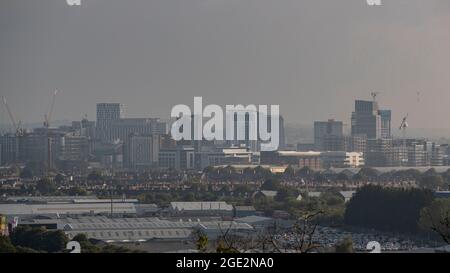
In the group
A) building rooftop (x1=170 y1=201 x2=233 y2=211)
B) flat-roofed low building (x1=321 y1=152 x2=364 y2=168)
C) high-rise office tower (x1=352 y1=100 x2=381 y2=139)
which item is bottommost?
building rooftop (x1=170 y1=201 x2=233 y2=211)

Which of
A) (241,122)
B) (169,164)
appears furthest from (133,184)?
(241,122)

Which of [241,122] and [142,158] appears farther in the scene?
[142,158]

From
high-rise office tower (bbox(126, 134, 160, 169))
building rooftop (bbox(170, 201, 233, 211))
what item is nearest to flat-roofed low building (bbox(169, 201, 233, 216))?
building rooftop (bbox(170, 201, 233, 211))

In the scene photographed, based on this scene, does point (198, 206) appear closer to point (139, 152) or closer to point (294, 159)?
point (294, 159)

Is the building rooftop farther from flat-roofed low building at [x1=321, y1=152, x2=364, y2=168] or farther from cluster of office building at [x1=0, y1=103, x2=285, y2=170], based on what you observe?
flat-roofed low building at [x1=321, y1=152, x2=364, y2=168]

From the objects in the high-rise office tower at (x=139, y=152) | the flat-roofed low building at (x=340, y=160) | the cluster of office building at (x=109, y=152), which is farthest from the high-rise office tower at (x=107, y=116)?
the flat-roofed low building at (x=340, y=160)

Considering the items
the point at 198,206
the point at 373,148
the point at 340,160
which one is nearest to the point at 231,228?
the point at 198,206

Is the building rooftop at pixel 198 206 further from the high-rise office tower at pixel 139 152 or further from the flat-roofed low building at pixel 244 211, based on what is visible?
the high-rise office tower at pixel 139 152
